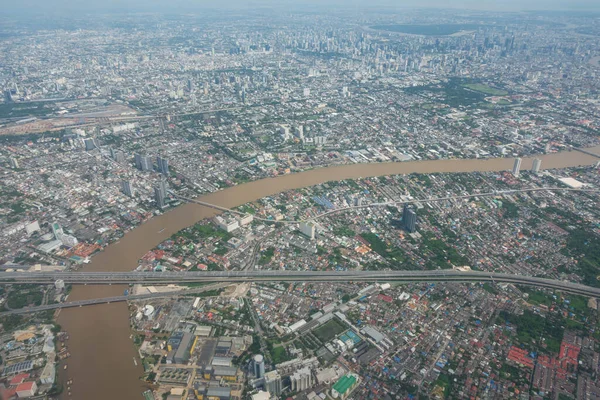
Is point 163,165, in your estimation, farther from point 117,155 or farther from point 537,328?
point 537,328

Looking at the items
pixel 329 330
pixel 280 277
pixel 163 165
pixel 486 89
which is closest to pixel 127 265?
pixel 280 277

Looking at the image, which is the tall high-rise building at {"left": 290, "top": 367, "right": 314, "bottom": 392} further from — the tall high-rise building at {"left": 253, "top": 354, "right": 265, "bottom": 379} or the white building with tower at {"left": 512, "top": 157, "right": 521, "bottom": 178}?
the white building with tower at {"left": 512, "top": 157, "right": 521, "bottom": 178}

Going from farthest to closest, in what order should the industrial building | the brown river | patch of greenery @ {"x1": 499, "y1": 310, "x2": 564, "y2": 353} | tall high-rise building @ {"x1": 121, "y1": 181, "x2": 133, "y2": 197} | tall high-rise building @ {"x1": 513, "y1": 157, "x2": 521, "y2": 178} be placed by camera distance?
tall high-rise building @ {"x1": 513, "y1": 157, "x2": 521, "y2": 178} → tall high-rise building @ {"x1": 121, "y1": 181, "x2": 133, "y2": 197} → patch of greenery @ {"x1": 499, "y1": 310, "x2": 564, "y2": 353} → the industrial building → the brown river

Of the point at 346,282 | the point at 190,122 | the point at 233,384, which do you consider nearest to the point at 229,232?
the point at 346,282

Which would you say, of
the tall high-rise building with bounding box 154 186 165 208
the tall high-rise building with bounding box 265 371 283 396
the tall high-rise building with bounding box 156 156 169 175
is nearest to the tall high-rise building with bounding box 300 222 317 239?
the tall high-rise building with bounding box 154 186 165 208

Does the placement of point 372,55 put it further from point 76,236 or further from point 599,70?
point 76,236

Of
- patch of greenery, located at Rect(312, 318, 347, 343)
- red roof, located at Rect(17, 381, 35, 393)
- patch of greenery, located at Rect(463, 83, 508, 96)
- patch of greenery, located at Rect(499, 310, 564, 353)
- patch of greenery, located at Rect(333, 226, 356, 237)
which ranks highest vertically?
patch of greenery, located at Rect(463, 83, 508, 96)

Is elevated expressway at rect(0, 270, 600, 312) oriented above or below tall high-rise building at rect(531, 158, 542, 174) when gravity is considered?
below
